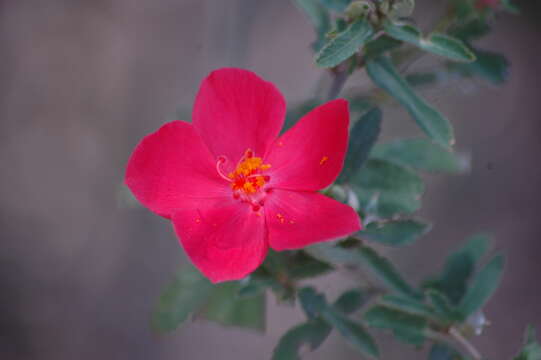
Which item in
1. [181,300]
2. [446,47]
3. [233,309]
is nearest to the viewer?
[446,47]

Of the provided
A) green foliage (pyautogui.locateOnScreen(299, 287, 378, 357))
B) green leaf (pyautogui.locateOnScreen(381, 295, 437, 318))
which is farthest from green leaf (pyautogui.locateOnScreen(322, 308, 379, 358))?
green leaf (pyautogui.locateOnScreen(381, 295, 437, 318))

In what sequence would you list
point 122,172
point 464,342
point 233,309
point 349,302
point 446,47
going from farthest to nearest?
point 122,172 < point 233,309 < point 349,302 < point 464,342 < point 446,47

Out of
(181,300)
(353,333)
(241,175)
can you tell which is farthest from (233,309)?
(241,175)

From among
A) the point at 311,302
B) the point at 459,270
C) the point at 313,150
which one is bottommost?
the point at 459,270

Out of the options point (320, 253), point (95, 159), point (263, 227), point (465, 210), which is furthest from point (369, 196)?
point (95, 159)

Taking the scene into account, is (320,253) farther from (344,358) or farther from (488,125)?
(488,125)

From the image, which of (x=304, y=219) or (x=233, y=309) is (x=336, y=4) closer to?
(x=304, y=219)
